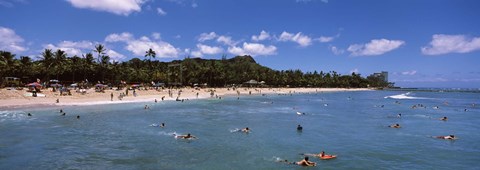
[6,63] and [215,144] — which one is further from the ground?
[6,63]

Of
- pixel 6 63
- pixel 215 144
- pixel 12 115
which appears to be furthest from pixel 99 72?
pixel 215 144

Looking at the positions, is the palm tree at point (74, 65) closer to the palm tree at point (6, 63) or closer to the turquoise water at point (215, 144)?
the palm tree at point (6, 63)

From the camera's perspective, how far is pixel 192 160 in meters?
19.9

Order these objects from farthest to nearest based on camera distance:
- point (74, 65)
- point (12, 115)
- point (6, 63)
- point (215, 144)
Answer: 1. point (74, 65)
2. point (6, 63)
3. point (12, 115)
4. point (215, 144)

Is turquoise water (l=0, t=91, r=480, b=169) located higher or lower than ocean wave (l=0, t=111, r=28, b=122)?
lower

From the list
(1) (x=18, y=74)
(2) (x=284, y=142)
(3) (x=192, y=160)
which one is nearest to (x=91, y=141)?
(3) (x=192, y=160)

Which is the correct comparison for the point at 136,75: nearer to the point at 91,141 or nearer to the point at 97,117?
the point at 97,117

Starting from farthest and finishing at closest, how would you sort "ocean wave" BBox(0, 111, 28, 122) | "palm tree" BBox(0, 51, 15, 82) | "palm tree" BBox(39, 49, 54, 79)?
"palm tree" BBox(39, 49, 54, 79)
"palm tree" BBox(0, 51, 15, 82)
"ocean wave" BBox(0, 111, 28, 122)

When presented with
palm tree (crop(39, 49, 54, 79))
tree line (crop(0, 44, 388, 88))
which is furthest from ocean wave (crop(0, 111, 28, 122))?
palm tree (crop(39, 49, 54, 79))

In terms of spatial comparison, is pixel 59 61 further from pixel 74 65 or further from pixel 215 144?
pixel 215 144

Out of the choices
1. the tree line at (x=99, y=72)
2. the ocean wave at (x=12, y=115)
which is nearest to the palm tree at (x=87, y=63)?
the tree line at (x=99, y=72)

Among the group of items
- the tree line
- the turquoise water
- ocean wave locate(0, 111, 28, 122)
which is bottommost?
the turquoise water

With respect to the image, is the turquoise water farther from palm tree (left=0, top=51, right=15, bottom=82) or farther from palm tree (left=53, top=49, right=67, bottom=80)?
palm tree (left=53, top=49, right=67, bottom=80)

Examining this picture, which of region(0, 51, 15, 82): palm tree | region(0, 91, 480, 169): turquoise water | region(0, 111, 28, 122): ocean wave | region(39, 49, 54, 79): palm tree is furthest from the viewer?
region(39, 49, 54, 79): palm tree
